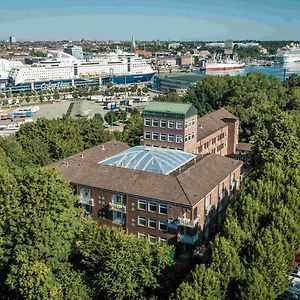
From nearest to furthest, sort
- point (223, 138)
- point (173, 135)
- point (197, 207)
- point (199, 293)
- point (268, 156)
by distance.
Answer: point (199, 293)
point (197, 207)
point (268, 156)
point (173, 135)
point (223, 138)

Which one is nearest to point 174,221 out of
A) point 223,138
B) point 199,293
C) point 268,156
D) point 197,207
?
point 197,207

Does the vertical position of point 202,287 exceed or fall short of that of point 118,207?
it exceeds it

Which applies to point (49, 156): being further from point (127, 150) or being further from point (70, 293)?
point (70, 293)

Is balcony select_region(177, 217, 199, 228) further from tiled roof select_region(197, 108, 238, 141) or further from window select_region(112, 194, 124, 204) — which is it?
tiled roof select_region(197, 108, 238, 141)

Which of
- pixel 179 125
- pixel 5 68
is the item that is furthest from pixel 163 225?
pixel 5 68

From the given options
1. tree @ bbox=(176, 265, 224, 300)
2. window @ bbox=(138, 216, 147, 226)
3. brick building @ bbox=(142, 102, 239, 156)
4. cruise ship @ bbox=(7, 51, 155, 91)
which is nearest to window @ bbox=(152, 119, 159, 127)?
brick building @ bbox=(142, 102, 239, 156)

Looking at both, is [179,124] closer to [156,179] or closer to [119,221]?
[156,179]

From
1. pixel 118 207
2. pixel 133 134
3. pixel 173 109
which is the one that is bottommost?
pixel 118 207
